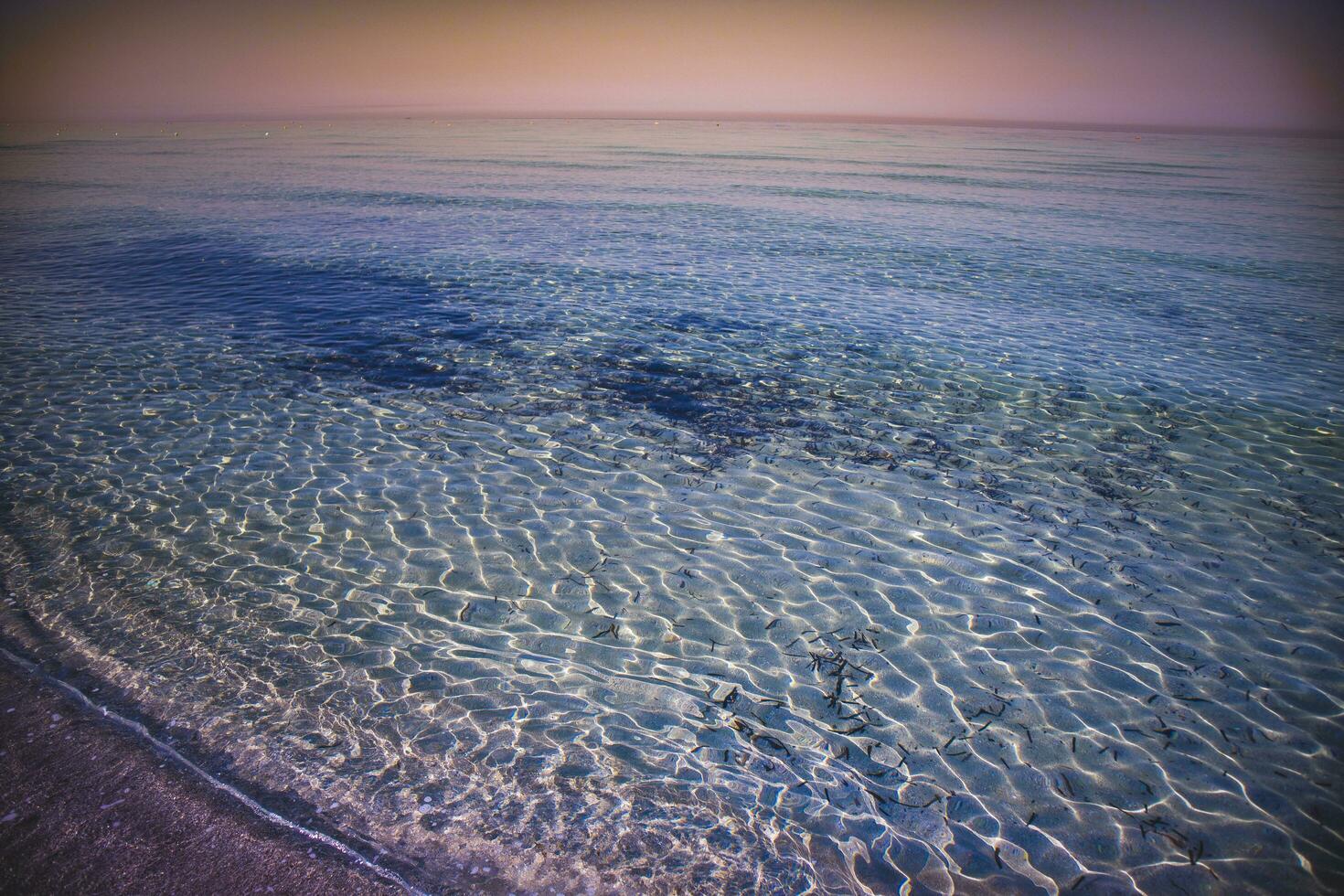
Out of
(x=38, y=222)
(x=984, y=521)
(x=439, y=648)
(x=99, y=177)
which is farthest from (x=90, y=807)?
(x=99, y=177)

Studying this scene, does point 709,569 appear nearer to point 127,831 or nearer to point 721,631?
point 721,631

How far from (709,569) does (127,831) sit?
4.74 m

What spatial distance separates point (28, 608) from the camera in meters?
5.90

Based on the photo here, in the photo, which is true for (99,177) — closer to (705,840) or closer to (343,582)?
(343,582)

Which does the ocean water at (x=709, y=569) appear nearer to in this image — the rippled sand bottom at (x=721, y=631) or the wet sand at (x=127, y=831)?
the rippled sand bottom at (x=721, y=631)

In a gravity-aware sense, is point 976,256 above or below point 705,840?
above

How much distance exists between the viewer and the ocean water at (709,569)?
4.40 metres

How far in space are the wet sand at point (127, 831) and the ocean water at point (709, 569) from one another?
28 cm

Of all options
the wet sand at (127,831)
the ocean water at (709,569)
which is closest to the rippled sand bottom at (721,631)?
the ocean water at (709,569)

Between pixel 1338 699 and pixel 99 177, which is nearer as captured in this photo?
pixel 1338 699

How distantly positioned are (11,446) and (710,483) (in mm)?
9163

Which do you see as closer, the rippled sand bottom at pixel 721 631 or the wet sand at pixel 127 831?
the wet sand at pixel 127 831

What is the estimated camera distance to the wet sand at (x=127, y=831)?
3.63 m

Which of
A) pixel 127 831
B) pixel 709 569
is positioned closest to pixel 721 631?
pixel 709 569
